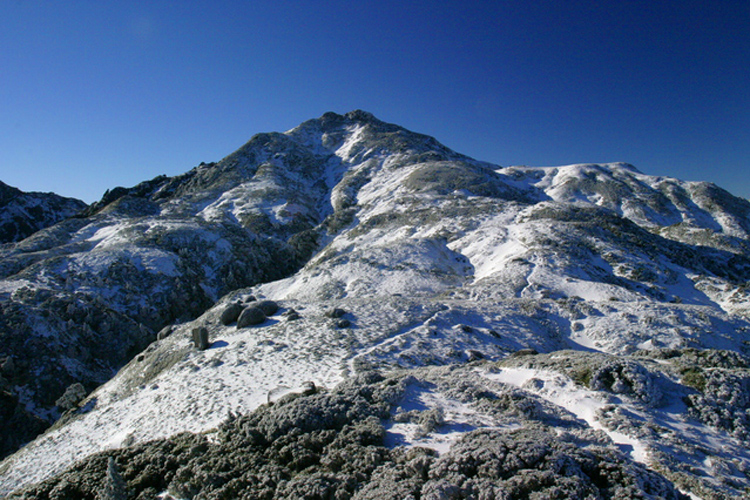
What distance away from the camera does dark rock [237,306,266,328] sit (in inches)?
874

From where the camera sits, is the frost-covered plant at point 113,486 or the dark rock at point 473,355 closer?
the frost-covered plant at point 113,486

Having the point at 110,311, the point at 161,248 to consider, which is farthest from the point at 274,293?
the point at 161,248

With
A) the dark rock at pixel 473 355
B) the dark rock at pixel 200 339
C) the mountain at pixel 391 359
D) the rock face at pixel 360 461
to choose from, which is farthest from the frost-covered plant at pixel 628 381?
the dark rock at pixel 200 339

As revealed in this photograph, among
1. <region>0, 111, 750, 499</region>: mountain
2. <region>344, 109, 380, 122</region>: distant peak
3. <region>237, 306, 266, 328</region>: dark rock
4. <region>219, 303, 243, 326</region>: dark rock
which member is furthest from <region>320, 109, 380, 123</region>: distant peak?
<region>237, 306, 266, 328</region>: dark rock

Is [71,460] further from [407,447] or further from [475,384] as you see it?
[475,384]

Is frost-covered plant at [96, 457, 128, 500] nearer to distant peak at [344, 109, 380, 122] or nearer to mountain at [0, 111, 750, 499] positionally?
mountain at [0, 111, 750, 499]

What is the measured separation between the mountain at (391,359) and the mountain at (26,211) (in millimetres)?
29009

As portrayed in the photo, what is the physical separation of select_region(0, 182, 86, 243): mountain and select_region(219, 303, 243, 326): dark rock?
289 feet

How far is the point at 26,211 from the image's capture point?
87.2 m

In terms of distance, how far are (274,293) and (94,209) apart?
258ft

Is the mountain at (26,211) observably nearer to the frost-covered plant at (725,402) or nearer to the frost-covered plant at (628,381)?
the frost-covered plant at (628,381)

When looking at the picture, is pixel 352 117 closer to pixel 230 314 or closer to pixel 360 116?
pixel 360 116

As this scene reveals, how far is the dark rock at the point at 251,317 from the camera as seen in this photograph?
2219 cm

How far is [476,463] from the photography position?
5.83 metres
